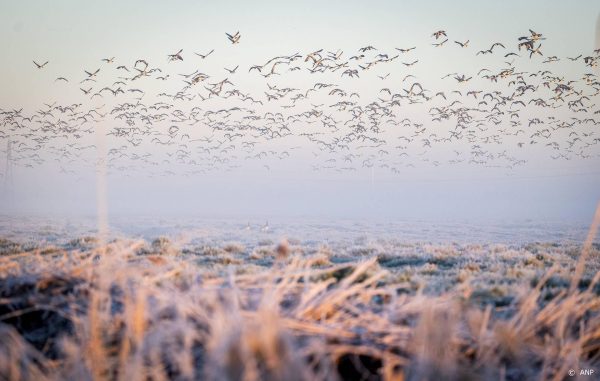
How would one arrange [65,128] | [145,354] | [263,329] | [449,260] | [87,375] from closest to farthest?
1. [263,329]
2. [87,375]
3. [145,354]
4. [449,260]
5. [65,128]

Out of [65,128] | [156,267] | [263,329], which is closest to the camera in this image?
[263,329]

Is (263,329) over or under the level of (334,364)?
over

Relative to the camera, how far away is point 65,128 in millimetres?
32062

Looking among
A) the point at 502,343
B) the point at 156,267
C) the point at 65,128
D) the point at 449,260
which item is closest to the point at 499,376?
the point at 502,343

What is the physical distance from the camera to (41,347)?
9.62 feet

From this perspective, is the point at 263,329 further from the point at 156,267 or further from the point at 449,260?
the point at 449,260

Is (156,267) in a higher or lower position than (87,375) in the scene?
higher

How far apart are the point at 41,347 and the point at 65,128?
111ft

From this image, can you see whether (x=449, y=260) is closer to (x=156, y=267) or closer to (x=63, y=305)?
(x=156, y=267)

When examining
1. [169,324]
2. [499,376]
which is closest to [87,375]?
[169,324]

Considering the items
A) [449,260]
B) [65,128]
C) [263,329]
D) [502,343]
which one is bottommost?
[449,260]

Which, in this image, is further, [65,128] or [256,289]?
[65,128]

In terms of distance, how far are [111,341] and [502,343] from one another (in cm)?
250

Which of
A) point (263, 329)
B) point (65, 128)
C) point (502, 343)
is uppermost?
point (65, 128)
